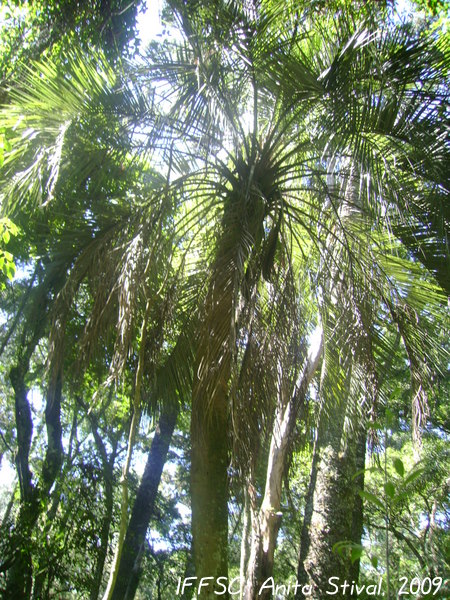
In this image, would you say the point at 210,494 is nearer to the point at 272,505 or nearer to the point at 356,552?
the point at 272,505

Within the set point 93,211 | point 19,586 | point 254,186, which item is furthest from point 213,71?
point 19,586

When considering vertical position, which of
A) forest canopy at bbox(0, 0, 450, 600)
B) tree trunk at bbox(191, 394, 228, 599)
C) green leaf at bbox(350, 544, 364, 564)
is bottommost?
green leaf at bbox(350, 544, 364, 564)

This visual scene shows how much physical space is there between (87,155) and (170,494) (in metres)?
11.9

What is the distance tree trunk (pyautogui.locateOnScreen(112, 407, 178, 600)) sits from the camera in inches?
299

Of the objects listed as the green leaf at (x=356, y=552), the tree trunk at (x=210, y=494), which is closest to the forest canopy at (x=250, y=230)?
the tree trunk at (x=210, y=494)

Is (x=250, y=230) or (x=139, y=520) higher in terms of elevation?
(x=250, y=230)

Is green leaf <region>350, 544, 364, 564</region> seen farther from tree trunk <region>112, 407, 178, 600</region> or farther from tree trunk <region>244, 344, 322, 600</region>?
tree trunk <region>112, 407, 178, 600</region>

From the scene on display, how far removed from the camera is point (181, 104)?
385 centimetres

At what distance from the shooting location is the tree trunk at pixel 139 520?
24.9 feet

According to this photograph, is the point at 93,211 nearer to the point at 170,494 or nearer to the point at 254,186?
the point at 254,186

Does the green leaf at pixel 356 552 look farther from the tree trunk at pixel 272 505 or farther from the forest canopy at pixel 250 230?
the tree trunk at pixel 272 505

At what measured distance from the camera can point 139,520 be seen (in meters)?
8.03

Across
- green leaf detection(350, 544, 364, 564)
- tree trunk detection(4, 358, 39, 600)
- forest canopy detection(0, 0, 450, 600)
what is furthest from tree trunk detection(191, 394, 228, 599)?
tree trunk detection(4, 358, 39, 600)

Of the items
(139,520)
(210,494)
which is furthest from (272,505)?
(139,520)
